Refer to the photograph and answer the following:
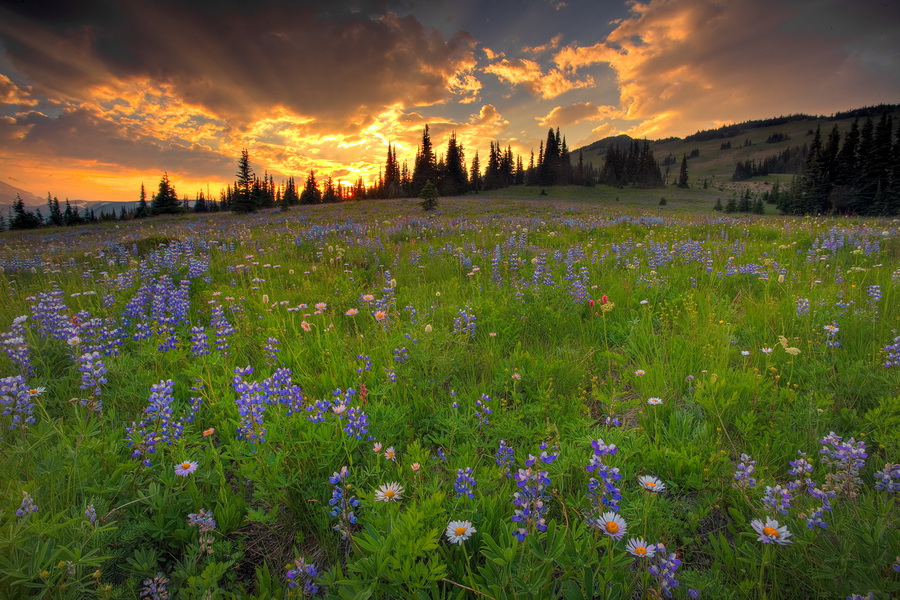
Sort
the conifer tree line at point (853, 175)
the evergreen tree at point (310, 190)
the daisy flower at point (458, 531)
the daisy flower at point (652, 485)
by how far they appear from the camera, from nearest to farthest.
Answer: the daisy flower at point (458, 531) < the daisy flower at point (652, 485) < the conifer tree line at point (853, 175) < the evergreen tree at point (310, 190)

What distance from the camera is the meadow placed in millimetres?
1510

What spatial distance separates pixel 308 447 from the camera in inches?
89.3

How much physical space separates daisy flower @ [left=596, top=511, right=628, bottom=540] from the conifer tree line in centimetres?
4799

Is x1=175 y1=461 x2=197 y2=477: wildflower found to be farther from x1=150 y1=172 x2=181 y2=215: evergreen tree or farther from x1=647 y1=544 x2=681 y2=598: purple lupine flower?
x1=150 y1=172 x2=181 y2=215: evergreen tree

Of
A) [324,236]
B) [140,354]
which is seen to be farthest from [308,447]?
[324,236]

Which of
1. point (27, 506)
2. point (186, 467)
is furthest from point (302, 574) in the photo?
point (27, 506)

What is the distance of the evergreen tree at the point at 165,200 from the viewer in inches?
1805

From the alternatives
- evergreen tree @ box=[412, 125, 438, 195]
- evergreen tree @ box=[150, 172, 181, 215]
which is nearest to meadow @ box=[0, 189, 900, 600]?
evergreen tree @ box=[150, 172, 181, 215]

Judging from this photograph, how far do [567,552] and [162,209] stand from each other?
5992cm

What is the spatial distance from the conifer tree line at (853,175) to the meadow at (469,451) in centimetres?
4504

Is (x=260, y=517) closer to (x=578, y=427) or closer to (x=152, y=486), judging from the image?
(x=152, y=486)

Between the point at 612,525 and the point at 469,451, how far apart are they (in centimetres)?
96

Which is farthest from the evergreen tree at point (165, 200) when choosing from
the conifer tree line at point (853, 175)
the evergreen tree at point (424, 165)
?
the conifer tree line at point (853, 175)

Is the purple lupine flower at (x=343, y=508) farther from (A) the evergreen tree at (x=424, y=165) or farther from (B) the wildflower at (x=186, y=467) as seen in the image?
(A) the evergreen tree at (x=424, y=165)
